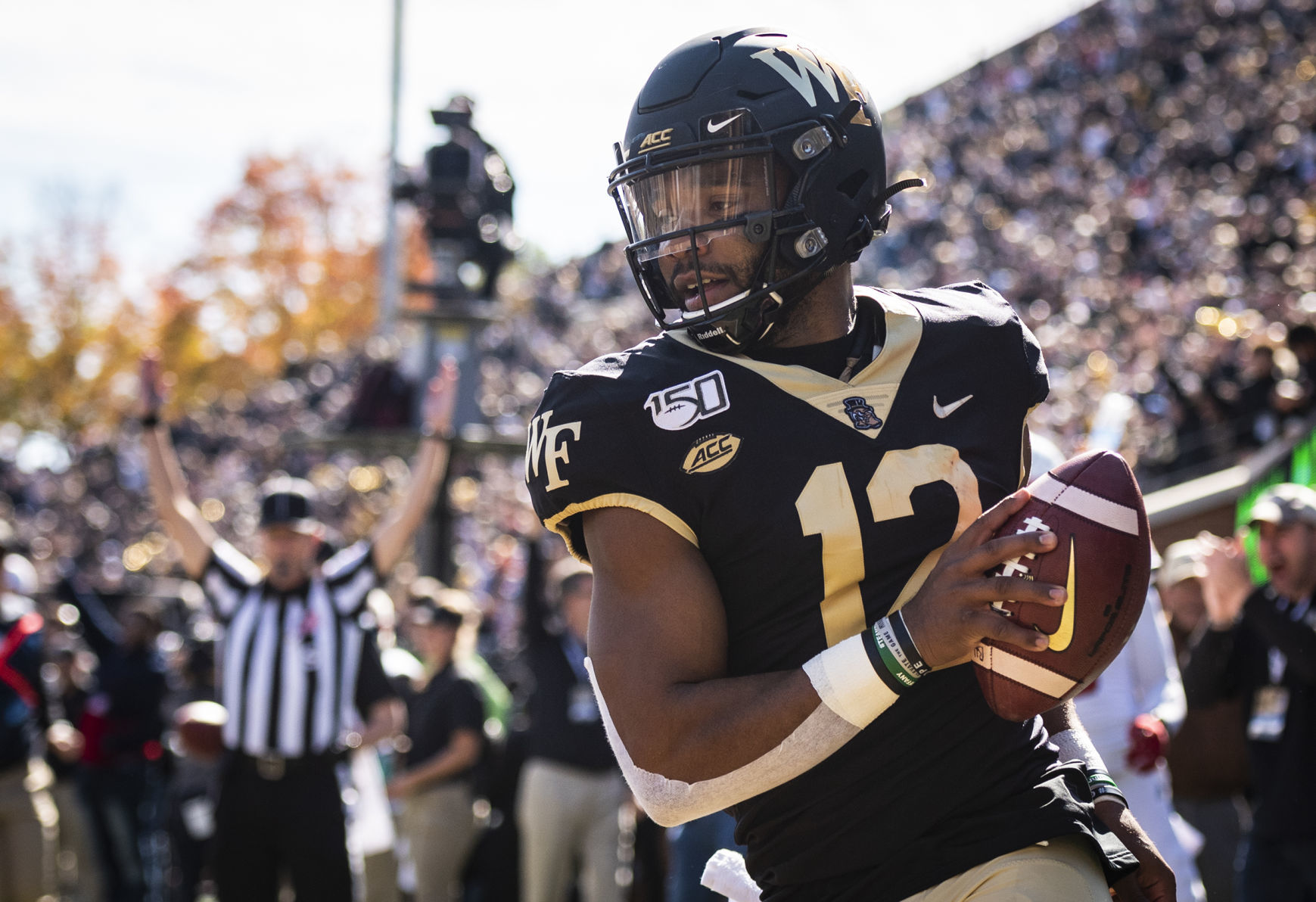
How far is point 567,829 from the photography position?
20.6 feet

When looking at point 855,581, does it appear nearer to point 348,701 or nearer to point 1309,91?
point 348,701

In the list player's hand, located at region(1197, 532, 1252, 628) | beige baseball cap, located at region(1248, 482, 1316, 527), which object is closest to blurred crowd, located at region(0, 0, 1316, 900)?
beige baseball cap, located at region(1248, 482, 1316, 527)

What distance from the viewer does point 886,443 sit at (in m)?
1.92

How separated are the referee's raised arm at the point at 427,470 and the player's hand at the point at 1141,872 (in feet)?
11.9

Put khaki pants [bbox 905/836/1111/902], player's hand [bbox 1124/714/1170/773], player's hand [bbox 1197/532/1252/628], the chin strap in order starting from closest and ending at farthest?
khaki pants [bbox 905/836/1111/902]
the chin strap
player's hand [bbox 1124/714/1170/773]
player's hand [bbox 1197/532/1252/628]

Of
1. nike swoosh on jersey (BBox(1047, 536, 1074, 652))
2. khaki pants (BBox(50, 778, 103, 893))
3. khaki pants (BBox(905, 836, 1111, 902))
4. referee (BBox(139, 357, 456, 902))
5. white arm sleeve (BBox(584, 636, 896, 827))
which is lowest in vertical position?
khaki pants (BBox(50, 778, 103, 893))

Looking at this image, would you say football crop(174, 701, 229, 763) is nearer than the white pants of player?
No

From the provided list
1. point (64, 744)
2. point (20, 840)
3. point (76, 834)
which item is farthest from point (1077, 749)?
point (76, 834)

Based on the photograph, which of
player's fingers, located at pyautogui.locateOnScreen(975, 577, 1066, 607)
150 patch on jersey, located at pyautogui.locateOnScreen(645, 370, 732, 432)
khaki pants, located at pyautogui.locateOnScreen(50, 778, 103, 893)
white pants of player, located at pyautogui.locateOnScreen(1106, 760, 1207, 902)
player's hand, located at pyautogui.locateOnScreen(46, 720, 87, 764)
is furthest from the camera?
khaki pants, located at pyautogui.locateOnScreen(50, 778, 103, 893)

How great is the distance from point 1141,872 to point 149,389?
13.6ft

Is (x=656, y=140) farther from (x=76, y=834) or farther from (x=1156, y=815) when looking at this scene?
(x=76, y=834)

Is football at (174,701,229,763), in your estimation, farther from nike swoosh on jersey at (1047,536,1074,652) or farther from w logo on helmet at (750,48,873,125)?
nike swoosh on jersey at (1047,536,1074,652)

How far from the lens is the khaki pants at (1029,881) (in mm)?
1762

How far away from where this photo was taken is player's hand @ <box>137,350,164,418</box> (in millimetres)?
5090
